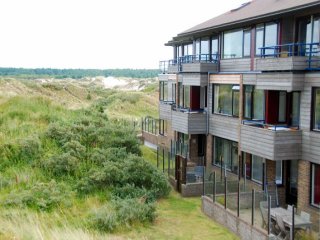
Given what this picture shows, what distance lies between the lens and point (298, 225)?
43.8 ft

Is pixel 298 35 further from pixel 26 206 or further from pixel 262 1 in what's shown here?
pixel 26 206

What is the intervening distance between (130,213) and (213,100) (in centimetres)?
963

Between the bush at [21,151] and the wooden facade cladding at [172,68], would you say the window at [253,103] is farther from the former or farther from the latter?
the bush at [21,151]

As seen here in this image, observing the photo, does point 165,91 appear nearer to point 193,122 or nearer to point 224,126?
point 193,122

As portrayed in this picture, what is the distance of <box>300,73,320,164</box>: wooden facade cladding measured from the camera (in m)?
15.2

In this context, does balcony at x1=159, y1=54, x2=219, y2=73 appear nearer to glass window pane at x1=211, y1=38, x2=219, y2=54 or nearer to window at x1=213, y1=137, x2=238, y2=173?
glass window pane at x1=211, y1=38, x2=219, y2=54

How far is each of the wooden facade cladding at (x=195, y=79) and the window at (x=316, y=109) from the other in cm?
892

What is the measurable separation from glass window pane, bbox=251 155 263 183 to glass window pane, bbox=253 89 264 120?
6.21 feet

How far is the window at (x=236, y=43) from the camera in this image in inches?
822

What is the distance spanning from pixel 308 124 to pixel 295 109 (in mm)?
1522

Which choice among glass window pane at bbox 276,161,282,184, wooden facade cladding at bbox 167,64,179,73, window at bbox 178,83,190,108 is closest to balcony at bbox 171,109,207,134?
window at bbox 178,83,190,108

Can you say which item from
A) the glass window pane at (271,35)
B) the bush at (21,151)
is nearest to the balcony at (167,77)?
the bush at (21,151)

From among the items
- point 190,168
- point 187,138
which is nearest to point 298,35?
point 190,168

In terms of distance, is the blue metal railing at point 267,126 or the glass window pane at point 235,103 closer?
the blue metal railing at point 267,126
